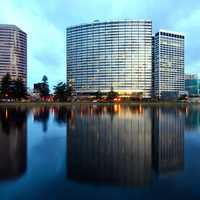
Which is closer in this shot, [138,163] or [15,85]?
[138,163]

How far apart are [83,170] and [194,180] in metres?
4.74

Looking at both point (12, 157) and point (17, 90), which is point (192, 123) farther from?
point (17, 90)

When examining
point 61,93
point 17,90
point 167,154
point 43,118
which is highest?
point 17,90

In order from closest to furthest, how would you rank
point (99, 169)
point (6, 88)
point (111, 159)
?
point (99, 169)
point (111, 159)
point (6, 88)

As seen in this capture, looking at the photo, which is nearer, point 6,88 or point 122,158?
point 122,158

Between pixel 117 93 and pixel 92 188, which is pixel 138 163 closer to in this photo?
pixel 92 188

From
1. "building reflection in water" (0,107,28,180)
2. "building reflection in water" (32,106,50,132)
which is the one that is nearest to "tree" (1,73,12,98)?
"building reflection in water" (32,106,50,132)

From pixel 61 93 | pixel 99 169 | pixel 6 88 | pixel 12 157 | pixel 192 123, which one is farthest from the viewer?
pixel 61 93

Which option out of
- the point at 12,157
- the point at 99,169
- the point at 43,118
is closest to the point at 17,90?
the point at 43,118

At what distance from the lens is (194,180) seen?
1109 cm

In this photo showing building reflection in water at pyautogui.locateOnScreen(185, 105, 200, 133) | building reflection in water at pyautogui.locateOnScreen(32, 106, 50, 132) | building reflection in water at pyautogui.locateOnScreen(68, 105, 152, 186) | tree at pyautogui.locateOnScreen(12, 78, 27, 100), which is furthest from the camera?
tree at pyautogui.locateOnScreen(12, 78, 27, 100)

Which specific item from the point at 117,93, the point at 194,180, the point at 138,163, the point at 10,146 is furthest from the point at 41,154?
the point at 117,93

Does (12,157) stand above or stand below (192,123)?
above

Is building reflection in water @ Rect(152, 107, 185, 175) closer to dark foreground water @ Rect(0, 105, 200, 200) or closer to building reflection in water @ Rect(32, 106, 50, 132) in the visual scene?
dark foreground water @ Rect(0, 105, 200, 200)
